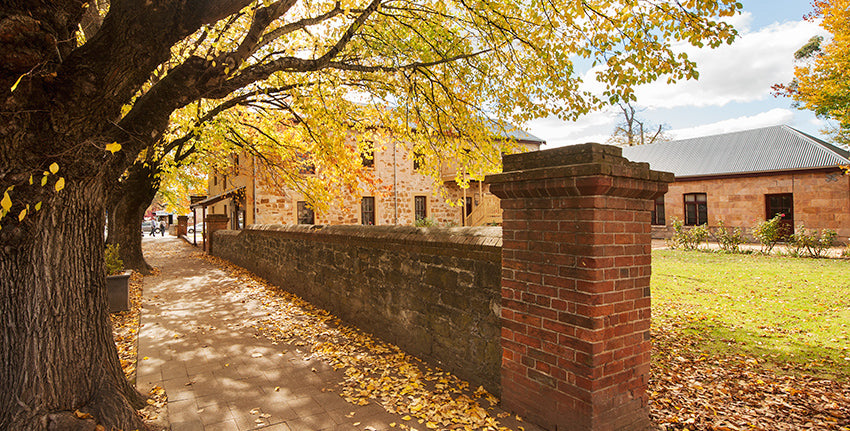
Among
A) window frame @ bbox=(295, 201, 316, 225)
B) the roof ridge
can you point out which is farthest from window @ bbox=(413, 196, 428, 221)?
the roof ridge

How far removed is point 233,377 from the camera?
14.6 ft

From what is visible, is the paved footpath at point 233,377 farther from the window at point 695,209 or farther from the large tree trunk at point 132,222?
the window at point 695,209

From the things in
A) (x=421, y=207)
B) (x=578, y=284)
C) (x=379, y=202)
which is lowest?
(x=578, y=284)

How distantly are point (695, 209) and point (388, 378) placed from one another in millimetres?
24170

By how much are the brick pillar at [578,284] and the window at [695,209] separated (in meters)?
23.5

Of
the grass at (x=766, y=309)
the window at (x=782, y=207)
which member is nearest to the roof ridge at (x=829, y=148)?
the window at (x=782, y=207)

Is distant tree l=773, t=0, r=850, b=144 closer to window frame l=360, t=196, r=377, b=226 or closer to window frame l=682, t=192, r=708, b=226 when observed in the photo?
window frame l=682, t=192, r=708, b=226

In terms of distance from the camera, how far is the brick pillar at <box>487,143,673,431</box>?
272cm

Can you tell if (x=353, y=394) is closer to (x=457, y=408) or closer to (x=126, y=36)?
(x=457, y=408)

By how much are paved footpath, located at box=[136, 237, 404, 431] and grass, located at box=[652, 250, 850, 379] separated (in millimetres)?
4347

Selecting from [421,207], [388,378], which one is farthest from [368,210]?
[388,378]

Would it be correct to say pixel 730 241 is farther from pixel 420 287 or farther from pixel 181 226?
pixel 181 226

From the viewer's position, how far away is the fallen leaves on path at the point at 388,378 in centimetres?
341

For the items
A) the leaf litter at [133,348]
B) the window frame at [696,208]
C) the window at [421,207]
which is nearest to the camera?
the leaf litter at [133,348]
